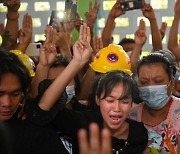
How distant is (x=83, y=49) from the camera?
1763 millimetres

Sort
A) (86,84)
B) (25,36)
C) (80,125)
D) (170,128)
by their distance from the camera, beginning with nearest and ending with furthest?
(80,125)
(170,128)
(86,84)
(25,36)

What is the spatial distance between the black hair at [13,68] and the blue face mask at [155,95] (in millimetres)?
843

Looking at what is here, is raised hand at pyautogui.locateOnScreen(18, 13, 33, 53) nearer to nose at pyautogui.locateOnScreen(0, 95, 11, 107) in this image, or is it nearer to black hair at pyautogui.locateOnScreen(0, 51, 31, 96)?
black hair at pyautogui.locateOnScreen(0, 51, 31, 96)

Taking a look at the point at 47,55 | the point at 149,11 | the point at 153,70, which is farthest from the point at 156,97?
the point at 149,11

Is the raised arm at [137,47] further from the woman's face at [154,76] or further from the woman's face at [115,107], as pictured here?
the woman's face at [115,107]

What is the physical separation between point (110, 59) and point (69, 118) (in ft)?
2.58

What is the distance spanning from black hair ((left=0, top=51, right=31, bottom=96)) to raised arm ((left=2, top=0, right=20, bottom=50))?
1033 millimetres

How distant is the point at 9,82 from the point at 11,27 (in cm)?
125

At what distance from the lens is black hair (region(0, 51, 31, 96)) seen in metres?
1.48

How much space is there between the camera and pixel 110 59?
2.40 meters

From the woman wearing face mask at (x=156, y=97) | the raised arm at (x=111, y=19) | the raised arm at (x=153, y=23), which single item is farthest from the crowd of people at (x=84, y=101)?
the raised arm at (x=111, y=19)

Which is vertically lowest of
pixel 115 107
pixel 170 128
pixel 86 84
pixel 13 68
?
pixel 170 128

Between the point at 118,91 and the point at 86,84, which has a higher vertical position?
the point at 118,91

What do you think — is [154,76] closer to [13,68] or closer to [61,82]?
[61,82]
